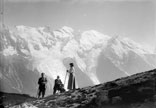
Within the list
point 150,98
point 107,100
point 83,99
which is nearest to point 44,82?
point 83,99

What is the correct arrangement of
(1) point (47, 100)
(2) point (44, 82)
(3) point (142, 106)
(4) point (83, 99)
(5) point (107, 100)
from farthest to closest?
(2) point (44, 82) → (1) point (47, 100) → (4) point (83, 99) → (5) point (107, 100) → (3) point (142, 106)

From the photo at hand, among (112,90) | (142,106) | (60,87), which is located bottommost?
(142,106)

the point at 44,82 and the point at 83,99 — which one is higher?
the point at 44,82

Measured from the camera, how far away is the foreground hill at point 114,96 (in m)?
21.1

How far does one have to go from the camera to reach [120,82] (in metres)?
25.1

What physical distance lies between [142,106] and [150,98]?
40.0 inches

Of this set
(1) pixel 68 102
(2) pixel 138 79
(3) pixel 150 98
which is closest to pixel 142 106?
(3) pixel 150 98

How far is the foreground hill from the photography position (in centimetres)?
2113

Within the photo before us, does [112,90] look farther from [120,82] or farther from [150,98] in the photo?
[150,98]

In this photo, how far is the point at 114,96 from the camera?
22516 millimetres

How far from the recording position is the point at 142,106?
20.2 meters

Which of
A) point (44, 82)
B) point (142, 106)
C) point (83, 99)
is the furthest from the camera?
point (44, 82)

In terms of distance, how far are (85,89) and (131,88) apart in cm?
488

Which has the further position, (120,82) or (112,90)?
(120,82)
